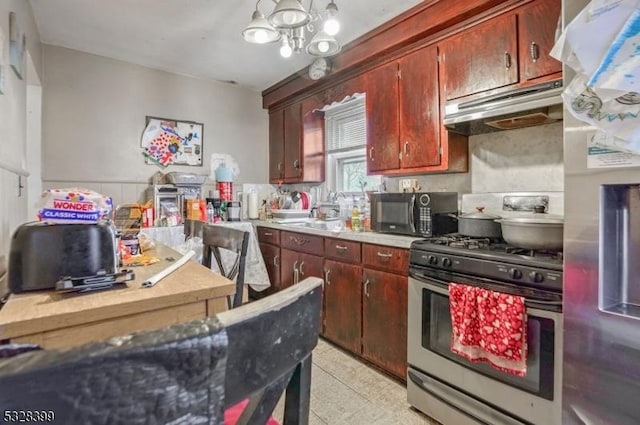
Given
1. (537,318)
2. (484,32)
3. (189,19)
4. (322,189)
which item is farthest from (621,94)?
(322,189)

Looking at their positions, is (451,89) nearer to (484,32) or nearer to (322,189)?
(484,32)

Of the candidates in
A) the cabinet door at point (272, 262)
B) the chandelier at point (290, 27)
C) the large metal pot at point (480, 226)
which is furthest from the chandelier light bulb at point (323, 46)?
the cabinet door at point (272, 262)

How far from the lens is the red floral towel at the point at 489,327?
135 cm

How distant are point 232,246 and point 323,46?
1.30 m

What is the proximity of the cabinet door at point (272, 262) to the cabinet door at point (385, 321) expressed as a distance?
3.67 feet

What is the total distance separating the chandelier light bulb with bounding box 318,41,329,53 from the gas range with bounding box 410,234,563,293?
127cm

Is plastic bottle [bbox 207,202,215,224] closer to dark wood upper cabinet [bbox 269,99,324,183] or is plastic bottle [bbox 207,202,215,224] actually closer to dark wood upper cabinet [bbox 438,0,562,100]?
dark wood upper cabinet [bbox 269,99,324,183]

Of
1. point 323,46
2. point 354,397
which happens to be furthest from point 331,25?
point 354,397

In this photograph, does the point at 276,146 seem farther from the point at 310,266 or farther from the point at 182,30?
the point at 310,266

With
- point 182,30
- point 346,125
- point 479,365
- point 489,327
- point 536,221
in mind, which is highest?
point 182,30

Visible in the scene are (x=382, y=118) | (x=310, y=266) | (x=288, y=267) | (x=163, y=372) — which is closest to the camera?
(x=163, y=372)

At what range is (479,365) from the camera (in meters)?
1.51

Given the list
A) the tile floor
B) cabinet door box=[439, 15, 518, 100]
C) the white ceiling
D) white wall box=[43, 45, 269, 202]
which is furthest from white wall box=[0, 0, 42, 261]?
cabinet door box=[439, 15, 518, 100]

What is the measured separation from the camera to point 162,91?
132 inches
